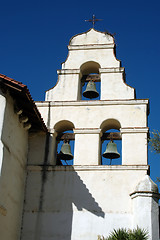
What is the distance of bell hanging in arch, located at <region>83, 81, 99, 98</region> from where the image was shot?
1622 centimetres

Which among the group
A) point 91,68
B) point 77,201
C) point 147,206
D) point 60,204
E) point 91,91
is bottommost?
point 147,206

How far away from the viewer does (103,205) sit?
13.6 meters

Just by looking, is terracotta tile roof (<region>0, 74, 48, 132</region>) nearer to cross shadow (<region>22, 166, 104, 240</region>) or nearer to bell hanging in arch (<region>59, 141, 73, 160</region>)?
bell hanging in arch (<region>59, 141, 73, 160</region>)

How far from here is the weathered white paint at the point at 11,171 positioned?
12.3m

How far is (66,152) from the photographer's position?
15172 millimetres

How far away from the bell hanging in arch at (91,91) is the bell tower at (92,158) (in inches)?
1.4

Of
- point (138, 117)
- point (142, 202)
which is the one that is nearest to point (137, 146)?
point (138, 117)

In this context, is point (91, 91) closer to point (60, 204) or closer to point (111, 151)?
point (111, 151)

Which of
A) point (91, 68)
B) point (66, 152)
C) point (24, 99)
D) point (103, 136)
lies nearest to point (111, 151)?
point (103, 136)

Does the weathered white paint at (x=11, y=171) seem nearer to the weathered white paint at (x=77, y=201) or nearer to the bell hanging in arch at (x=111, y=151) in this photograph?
the weathered white paint at (x=77, y=201)

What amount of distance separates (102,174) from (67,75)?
4.28 metres

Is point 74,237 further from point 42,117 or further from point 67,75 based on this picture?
point 67,75

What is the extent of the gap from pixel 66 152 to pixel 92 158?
1.15m

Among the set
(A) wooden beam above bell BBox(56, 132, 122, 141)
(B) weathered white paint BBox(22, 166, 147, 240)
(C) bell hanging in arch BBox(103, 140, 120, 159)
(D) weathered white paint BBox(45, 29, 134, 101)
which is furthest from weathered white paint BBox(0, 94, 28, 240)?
(C) bell hanging in arch BBox(103, 140, 120, 159)
